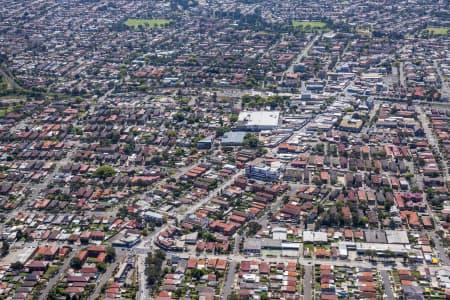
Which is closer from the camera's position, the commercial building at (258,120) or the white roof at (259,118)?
the commercial building at (258,120)

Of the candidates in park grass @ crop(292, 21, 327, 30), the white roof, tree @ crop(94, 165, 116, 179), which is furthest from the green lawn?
tree @ crop(94, 165, 116, 179)

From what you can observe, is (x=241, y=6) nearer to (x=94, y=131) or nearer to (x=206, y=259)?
(x=94, y=131)

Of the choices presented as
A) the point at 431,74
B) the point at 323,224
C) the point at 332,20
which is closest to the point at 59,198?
the point at 323,224

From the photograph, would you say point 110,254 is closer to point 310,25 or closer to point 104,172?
point 104,172

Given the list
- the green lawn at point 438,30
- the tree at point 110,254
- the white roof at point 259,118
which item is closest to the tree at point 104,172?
the tree at point 110,254

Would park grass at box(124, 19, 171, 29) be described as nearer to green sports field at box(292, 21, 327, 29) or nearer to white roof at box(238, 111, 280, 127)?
green sports field at box(292, 21, 327, 29)

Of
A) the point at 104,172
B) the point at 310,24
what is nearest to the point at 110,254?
the point at 104,172

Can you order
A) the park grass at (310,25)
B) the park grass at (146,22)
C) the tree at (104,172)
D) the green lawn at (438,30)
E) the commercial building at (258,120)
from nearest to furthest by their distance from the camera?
the tree at (104,172) → the commercial building at (258,120) → the green lawn at (438,30) → the park grass at (310,25) → the park grass at (146,22)

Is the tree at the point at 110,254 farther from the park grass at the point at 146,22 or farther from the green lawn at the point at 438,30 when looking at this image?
the green lawn at the point at 438,30
